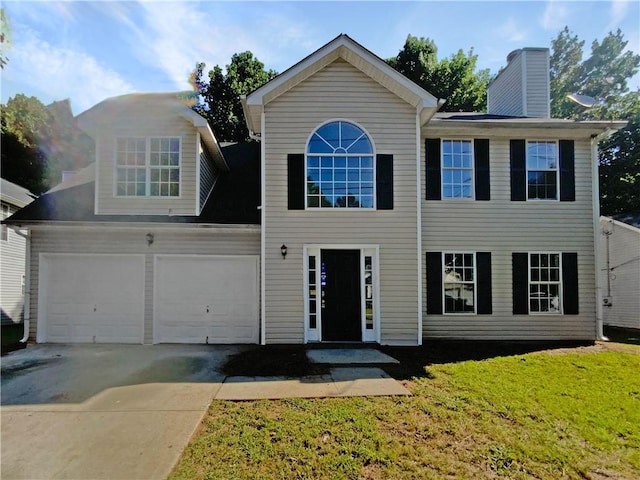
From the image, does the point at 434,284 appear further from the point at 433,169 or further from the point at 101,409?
the point at 101,409

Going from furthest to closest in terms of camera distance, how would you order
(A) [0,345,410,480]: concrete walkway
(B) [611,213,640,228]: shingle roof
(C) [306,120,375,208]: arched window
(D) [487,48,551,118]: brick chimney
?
1. (B) [611,213,640,228]: shingle roof
2. (D) [487,48,551,118]: brick chimney
3. (C) [306,120,375,208]: arched window
4. (A) [0,345,410,480]: concrete walkway

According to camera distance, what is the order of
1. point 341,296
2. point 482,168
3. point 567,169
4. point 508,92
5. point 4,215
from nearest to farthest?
point 341,296 < point 482,168 < point 567,169 < point 508,92 < point 4,215

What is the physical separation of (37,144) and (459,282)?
3010cm

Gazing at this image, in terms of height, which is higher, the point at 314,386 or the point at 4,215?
the point at 4,215

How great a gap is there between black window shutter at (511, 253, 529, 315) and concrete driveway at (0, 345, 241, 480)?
7.21 meters

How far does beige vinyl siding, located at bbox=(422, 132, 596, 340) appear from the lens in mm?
9336

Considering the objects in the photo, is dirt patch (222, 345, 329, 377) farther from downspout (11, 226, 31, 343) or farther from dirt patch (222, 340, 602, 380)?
downspout (11, 226, 31, 343)

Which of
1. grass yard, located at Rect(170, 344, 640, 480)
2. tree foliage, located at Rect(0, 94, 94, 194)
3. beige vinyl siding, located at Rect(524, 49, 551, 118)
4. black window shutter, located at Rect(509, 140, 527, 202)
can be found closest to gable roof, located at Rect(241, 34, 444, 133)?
black window shutter, located at Rect(509, 140, 527, 202)

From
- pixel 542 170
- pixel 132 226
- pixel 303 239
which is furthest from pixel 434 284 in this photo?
pixel 132 226

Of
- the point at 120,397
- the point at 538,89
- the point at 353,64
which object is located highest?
the point at 538,89

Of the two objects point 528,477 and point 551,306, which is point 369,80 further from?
point 528,477

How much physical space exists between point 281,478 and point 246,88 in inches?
865

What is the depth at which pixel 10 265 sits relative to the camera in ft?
45.4

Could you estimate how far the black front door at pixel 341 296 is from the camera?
872cm
